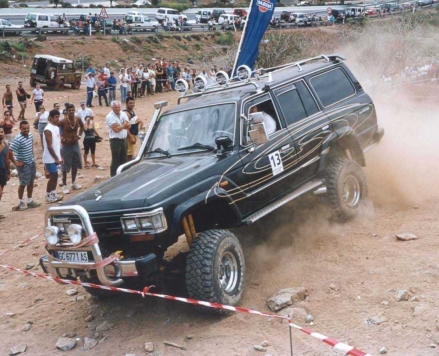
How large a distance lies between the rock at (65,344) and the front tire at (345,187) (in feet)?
12.7

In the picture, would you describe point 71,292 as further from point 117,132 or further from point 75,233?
point 117,132

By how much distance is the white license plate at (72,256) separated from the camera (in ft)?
19.8

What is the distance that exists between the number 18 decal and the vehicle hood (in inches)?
34.7

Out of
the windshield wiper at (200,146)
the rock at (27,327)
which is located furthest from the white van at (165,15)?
the rock at (27,327)

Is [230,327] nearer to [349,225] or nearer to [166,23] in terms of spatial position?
[349,225]

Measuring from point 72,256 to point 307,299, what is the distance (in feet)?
8.17

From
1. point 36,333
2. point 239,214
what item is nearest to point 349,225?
point 239,214

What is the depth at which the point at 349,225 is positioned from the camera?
28.1 ft

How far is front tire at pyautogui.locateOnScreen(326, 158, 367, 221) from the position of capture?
8.41m

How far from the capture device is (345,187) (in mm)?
8734

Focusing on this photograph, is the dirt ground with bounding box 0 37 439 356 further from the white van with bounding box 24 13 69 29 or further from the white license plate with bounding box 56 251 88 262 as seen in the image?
the white van with bounding box 24 13 69 29

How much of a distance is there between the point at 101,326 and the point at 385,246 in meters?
3.59

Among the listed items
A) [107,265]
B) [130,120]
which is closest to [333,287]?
[107,265]

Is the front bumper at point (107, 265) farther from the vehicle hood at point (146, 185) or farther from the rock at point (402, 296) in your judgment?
the rock at point (402, 296)
